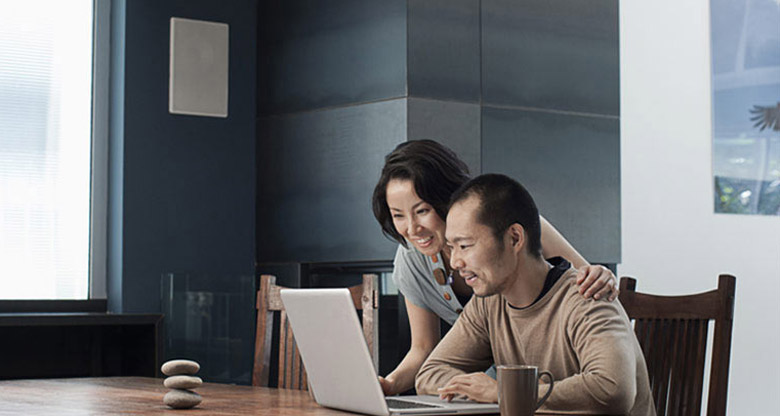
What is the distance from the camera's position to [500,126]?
4.03m

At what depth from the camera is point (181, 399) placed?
6.56ft

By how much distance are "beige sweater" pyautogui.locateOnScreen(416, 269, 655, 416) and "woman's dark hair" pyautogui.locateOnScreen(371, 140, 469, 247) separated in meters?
0.45

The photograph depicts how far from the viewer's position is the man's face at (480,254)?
75.9 inches

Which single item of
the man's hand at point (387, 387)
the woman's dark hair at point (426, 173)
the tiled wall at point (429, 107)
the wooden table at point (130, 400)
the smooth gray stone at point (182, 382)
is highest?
the tiled wall at point (429, 107)

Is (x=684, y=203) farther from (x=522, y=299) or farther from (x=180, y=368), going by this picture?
(x=180, y=368)

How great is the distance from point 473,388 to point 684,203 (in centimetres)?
320

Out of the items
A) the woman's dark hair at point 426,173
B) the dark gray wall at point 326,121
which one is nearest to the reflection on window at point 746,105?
the dark gray wall at point 326,121

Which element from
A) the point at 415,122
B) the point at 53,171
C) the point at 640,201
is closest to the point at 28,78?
the point at 53,171

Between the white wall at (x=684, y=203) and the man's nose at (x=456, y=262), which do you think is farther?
the white wall at (x=684, y=203)

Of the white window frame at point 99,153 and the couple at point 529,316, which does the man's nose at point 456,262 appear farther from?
the white window frame at point 99,153

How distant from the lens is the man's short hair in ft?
6.34

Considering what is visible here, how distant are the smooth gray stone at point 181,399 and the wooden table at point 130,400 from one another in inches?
0.5

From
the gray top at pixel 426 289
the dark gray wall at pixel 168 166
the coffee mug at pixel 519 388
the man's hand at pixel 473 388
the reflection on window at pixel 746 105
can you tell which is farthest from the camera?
the reflection on window at pixel 746 105

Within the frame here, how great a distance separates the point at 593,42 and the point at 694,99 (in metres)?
0.87
